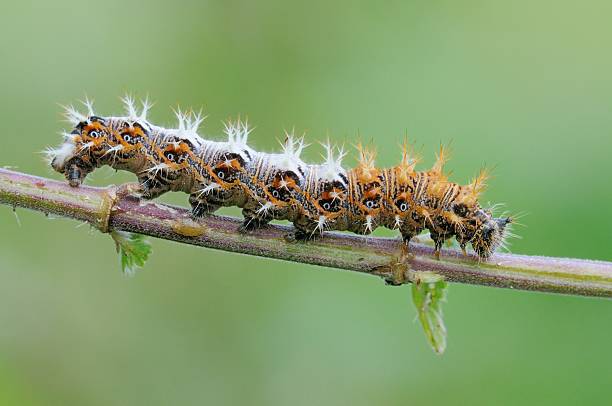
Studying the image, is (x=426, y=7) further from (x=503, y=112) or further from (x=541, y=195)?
(x=541, y=195)

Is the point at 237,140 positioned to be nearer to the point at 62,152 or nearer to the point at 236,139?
the point at 236,139

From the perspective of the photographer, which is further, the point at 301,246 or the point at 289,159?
the point at 289,159

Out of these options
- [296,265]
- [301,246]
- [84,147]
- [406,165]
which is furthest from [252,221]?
[296,265]

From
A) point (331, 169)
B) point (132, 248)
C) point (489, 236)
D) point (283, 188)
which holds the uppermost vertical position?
point (331, 169)

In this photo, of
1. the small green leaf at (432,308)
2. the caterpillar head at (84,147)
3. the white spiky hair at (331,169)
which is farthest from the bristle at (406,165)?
the caterpillar head at (84,147)

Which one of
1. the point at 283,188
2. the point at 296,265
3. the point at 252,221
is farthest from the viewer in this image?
the point at 296,265

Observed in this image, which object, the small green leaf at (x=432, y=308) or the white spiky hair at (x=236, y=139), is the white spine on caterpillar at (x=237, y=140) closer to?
the white spiky hair at (x=236, y=139)

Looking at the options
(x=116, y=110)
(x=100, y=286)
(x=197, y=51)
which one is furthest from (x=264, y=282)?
(x=197, y=51)
